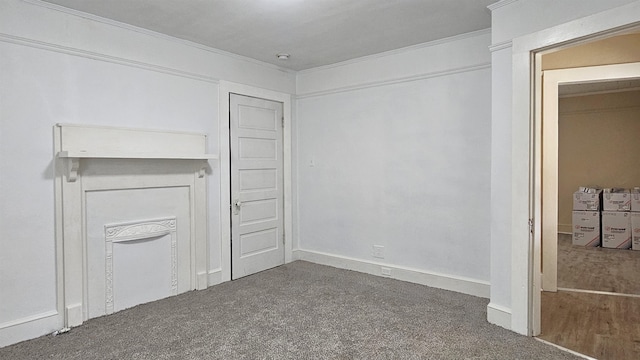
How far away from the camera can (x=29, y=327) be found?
278cm

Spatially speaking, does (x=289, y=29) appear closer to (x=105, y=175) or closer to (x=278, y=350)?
(x=105, y=175)

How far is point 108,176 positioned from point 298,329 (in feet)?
6.65

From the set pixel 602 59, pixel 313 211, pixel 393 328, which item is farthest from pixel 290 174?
pixel 602 59

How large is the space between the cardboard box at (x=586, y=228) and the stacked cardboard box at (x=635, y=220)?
17.3 inches

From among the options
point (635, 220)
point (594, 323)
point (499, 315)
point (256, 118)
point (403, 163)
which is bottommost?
point (594, 323)

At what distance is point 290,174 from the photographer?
4.99 m

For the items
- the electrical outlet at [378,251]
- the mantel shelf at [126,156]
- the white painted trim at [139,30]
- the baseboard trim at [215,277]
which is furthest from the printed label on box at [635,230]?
the mantel shelf at [126,156]

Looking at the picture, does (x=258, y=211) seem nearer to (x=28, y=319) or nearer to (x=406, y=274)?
(x=406, y=274)

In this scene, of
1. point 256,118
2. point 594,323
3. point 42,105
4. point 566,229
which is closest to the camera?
point 42,105

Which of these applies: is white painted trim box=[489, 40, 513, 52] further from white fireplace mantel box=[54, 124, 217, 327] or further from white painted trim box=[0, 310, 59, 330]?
white painted trim box=[0, 310, 59, 330]

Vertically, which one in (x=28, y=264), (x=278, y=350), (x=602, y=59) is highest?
(x=602, y=59)

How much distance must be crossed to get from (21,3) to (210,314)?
2.75 meters

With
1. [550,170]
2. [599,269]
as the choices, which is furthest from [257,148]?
[599,269]

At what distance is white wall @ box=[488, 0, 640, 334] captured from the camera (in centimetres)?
256
